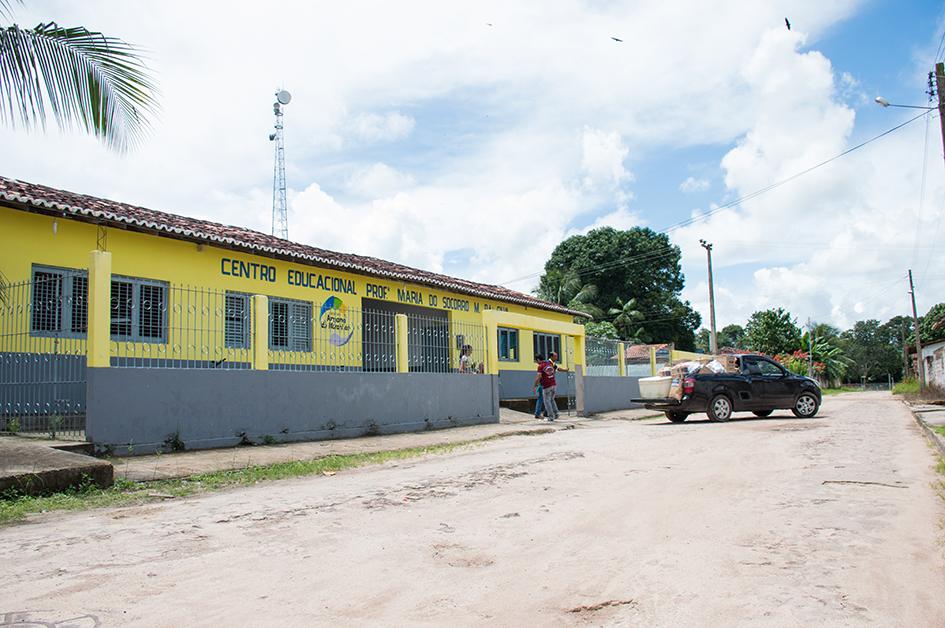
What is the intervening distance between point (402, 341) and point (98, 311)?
21.0 feet

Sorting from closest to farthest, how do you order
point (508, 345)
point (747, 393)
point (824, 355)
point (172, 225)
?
1. point (172, 225)
2. point (747, 393)
3. point (508, 345)
4. point (824, 355)

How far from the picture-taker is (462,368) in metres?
16.4

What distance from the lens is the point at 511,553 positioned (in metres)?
4.48

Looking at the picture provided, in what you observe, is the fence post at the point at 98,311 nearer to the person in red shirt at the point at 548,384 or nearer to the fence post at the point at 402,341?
the fence post at the point at 402,341

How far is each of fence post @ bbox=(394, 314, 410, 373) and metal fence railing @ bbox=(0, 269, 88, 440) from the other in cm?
577

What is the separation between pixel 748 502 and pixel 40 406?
9.13 m

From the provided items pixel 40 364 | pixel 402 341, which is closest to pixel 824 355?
pixel 402 341

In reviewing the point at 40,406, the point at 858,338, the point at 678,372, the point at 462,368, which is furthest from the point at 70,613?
the point at 858,338

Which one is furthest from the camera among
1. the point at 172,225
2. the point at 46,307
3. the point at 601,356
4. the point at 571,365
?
the point at 601,356

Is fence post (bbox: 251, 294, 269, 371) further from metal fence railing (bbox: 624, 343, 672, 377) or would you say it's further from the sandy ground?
metal fence railing (bbox: 624, 343, 672, 377)

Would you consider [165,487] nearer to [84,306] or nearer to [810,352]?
[84,306]

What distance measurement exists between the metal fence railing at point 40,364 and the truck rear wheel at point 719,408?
13.1m

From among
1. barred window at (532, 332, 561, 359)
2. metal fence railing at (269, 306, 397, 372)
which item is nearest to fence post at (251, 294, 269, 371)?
metal fence railing at (269, 306, 397, 372)

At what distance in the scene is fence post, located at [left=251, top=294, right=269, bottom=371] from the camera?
447 inches
